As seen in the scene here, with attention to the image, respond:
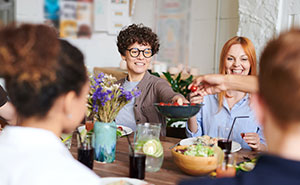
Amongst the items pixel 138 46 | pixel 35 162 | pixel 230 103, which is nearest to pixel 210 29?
pixel 138 46

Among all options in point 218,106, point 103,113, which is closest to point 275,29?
point 218,106

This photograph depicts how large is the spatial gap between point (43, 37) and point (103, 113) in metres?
0.74

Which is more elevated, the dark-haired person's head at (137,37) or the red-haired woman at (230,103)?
the dark-haired person's head at (137,37)

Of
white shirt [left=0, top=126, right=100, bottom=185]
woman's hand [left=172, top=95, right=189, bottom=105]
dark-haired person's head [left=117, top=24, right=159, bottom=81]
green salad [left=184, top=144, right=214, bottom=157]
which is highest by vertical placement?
dark-haired person's head [left=117, top=24, right=159, bottom=81]

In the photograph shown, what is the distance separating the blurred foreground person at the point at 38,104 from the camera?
88 cm

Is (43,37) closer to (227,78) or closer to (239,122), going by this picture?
(227,78)

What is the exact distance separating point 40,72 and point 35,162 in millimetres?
240

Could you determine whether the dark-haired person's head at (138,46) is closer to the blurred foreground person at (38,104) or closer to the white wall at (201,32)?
the blurred foreground person at (38,104)

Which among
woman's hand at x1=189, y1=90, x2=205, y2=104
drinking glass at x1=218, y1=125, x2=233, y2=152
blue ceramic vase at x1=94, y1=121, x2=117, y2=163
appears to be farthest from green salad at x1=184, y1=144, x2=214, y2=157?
woman's hand at x1=189, y1=90, x2=205, y2=104

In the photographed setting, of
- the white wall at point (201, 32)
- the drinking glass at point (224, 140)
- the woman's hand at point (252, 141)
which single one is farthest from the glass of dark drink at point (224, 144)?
the white wall at point (201, 32)

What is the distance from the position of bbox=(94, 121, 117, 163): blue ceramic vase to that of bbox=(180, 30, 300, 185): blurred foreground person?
897mm

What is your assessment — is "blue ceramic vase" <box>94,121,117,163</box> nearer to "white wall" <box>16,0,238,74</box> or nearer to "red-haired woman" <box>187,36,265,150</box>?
"red-haired woman" <box>187,36,265,150</box>

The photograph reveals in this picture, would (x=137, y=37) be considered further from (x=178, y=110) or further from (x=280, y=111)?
(x=280, y=111)

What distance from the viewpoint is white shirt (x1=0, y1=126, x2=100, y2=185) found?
0.87 metres
